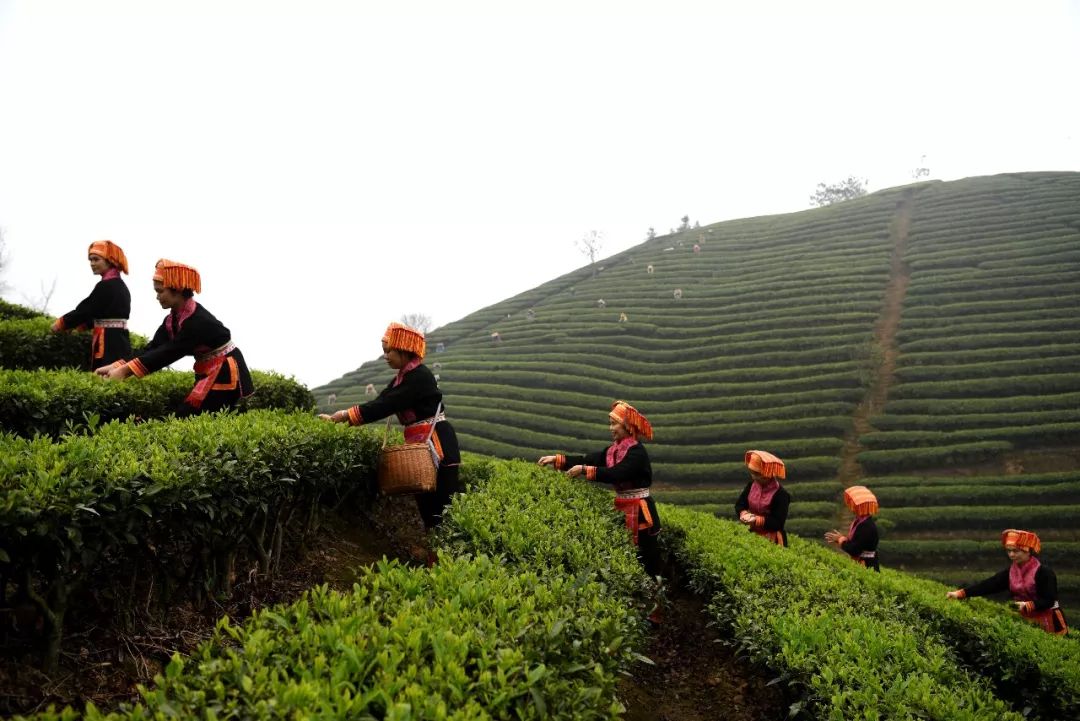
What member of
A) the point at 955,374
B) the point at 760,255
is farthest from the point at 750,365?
the point at 760,255

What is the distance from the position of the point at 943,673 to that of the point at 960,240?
40443mm

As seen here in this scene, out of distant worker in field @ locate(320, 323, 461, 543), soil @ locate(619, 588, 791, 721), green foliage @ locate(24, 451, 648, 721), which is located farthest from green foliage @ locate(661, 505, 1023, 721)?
distant worker in field @ locate(320, 323, 461, 543)

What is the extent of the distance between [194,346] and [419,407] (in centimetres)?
175

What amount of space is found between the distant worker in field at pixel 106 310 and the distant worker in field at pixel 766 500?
19.6 feet

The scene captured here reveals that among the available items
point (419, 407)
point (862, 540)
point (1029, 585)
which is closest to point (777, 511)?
point (862, 540)

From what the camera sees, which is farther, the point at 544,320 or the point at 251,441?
the point at 544,320

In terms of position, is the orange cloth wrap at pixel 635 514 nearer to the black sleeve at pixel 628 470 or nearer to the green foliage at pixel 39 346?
the black sleeve at pixel 628 470

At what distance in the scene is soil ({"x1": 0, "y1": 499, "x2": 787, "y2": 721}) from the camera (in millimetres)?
2523

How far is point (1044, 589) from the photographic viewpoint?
6.02 meters

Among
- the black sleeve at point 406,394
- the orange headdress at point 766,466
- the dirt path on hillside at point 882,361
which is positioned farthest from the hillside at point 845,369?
the black sleeve at point 406,394

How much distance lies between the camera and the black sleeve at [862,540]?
699 cm

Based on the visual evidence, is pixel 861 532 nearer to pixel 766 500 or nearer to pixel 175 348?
pixel 766 500

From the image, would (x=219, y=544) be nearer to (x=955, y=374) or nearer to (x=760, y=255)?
(x=955, y=374)

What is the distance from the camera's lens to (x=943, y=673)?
11.5 feet
